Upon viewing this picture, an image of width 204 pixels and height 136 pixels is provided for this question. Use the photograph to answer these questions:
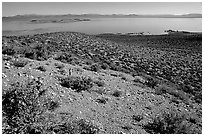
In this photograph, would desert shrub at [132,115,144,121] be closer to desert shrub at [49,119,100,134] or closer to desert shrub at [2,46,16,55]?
desert shrub at [49,119,100,134]

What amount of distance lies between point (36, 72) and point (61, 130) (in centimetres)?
575

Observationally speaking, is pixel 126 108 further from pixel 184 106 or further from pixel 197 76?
pixel 197 76

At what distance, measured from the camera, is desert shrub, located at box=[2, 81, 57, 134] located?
25.6 ft

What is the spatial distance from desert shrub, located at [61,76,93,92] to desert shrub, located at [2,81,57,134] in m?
3.28

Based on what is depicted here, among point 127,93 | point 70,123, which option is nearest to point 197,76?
point 127,93

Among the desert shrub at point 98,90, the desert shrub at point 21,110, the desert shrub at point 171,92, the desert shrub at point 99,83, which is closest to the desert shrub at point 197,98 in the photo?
the desert shrub at point 171,92

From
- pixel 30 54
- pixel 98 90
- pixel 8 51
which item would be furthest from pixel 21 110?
pixel 30 54

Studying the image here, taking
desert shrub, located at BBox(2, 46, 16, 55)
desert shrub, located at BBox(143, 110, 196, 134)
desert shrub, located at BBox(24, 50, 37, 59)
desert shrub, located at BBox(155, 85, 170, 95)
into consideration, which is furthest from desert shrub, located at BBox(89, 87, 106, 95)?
desert shrub, located at BBox(2, 46, 16, 55)

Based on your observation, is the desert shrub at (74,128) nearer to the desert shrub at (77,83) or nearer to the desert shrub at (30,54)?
the desert shrub at (77,83)

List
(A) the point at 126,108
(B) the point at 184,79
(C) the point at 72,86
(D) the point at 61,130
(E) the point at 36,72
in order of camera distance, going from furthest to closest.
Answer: (B) the point at 184,79
(E) the point at 36,72
(C) the point at 72,86
(A) the point at 126,108
(D) the point at 61,130

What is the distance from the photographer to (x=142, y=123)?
402 inches

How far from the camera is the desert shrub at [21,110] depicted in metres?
7.79

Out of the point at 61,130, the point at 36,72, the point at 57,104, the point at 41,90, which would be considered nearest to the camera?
the point at 61,130

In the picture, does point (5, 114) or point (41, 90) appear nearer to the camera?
point (5, 114)
